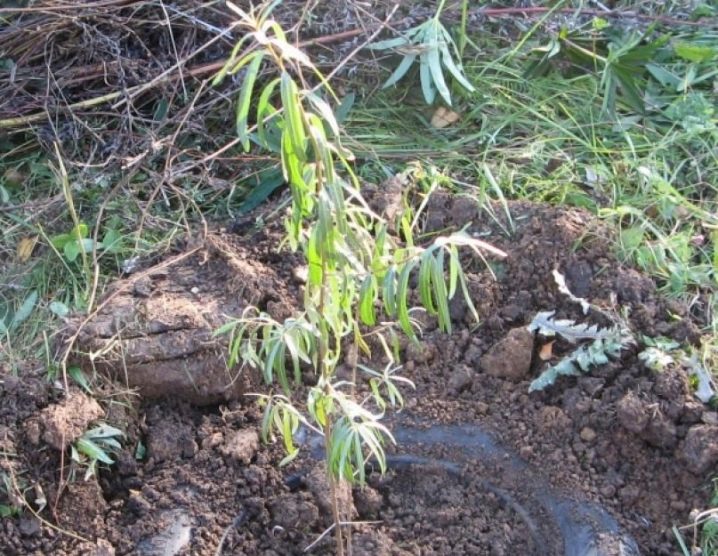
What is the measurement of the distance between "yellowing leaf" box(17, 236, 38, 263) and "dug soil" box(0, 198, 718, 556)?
1.34 ft

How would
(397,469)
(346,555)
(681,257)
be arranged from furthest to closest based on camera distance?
(681,257) → (397,469) → (346,555)

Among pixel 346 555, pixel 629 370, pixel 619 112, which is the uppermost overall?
pixel 619 112

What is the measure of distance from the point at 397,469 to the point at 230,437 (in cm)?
40

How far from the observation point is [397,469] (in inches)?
99.6

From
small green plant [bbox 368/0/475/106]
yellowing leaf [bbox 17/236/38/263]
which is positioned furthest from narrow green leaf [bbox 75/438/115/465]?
small green plant [bbox 368/0/475/106]

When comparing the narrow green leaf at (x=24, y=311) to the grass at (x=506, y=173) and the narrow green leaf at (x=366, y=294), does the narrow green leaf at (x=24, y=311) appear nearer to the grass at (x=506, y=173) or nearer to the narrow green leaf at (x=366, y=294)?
the grass at (x=506, y=173)

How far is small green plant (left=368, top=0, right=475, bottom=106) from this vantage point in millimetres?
3232

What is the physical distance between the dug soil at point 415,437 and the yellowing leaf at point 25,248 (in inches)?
16.1

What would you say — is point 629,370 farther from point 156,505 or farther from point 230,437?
point 156,505

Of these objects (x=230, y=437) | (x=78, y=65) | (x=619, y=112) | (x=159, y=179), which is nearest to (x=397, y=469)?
(x=230, y=437)

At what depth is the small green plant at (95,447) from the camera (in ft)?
8.15

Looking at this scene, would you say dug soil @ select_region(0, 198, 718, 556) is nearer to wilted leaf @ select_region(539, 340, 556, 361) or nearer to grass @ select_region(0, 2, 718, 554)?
wilted leaf @ select_region(539, 340, 556, 361)

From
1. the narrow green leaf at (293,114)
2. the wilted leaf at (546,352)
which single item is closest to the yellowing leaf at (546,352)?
the wilted leaf at (546,352)

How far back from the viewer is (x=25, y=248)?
3084mm
